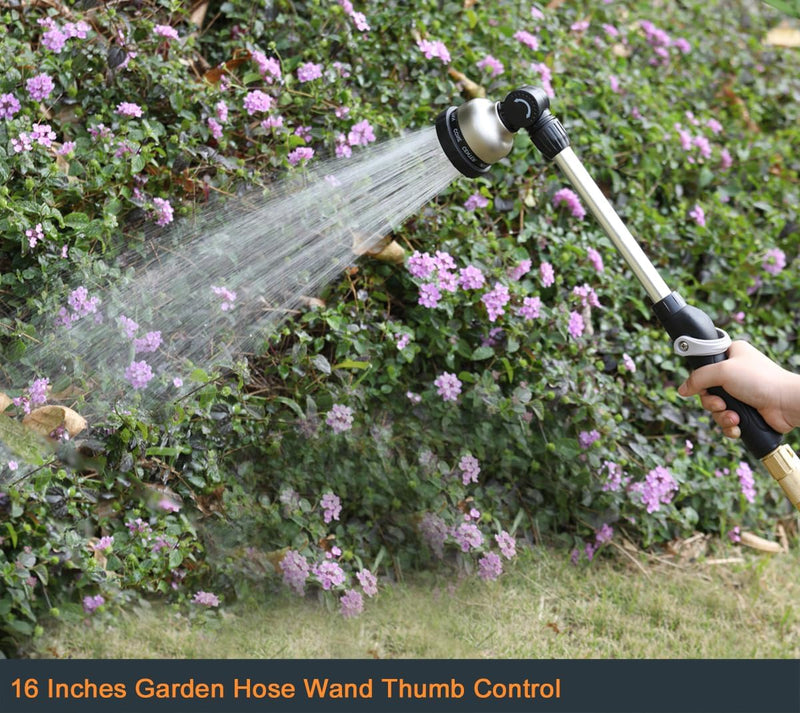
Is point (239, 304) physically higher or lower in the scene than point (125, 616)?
higher

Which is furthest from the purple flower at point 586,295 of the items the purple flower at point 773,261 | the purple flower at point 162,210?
the purple flower at point 162,210

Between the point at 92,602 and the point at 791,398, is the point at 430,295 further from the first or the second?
the point at 92,602

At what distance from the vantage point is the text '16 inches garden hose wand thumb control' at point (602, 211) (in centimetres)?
195

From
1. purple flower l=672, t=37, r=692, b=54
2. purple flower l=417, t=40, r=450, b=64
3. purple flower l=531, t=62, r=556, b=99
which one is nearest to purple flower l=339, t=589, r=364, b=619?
purple flower l=417, t=40, r=450, b=64

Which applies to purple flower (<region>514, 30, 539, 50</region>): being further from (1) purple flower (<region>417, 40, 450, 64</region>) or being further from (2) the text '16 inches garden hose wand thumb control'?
(2) the text '16 inches garden hose wand thumb control'

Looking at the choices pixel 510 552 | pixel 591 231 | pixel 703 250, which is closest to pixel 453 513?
pixel 510 552

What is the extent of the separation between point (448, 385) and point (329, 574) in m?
0.54

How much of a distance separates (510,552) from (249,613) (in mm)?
651

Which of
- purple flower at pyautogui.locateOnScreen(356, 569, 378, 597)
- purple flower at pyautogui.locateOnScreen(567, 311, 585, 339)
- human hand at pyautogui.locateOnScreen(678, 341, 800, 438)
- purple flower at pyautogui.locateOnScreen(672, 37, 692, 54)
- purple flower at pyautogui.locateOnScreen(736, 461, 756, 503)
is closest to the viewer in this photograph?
human hand at pyautogui.locateOnScreen(678, 341, 800, 438)

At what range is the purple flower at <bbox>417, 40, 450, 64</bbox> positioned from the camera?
9.25ft

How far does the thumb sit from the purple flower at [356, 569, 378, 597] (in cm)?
85

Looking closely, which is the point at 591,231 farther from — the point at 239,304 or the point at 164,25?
the point at 164,25

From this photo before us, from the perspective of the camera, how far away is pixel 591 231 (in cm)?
296
